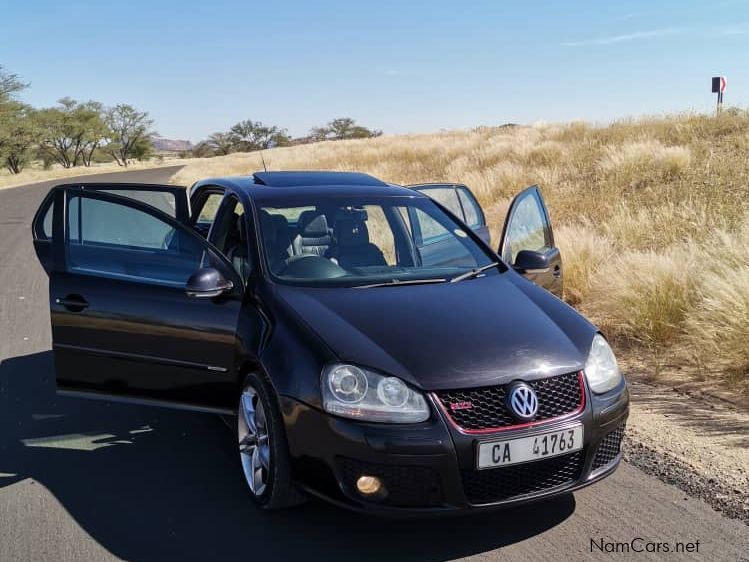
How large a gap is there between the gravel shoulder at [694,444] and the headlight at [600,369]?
0.78 metres

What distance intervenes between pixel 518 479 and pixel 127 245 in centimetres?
276

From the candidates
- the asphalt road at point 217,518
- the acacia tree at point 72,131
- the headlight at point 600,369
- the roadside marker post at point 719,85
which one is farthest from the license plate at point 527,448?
the acacia tree at point 72,131

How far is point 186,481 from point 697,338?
13.2ft

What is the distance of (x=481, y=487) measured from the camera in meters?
3.16

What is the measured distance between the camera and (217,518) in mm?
3633

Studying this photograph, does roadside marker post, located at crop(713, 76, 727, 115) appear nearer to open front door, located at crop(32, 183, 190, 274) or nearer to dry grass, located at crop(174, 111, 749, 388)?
dry grass, located at crop(174, 111, 749, 388)

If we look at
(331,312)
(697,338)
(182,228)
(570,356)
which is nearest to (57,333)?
(182,228)

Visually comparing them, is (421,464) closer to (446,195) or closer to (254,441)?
(254,441)

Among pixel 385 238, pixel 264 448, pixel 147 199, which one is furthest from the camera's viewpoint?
pixel 385 238

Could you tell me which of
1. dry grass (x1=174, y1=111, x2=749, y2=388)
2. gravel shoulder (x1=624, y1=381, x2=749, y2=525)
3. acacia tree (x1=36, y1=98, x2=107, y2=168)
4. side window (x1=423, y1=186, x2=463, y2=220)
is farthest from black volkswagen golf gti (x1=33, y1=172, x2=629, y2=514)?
acacia tree (x1=36, y1=98, x2=107, y2=168)

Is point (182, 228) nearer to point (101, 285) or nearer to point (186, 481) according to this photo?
point (101, 285)

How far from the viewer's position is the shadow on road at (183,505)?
336cm

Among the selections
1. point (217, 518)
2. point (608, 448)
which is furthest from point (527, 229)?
point (217, 518)

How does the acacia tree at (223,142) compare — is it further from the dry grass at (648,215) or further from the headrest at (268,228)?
the headrest at (268,228)
